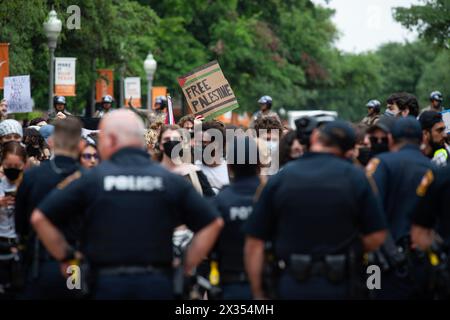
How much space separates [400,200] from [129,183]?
280 centimetres

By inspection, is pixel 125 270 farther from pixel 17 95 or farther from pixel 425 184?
pixel 17 95

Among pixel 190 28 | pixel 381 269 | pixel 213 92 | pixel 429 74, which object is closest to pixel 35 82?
pixel 190 28

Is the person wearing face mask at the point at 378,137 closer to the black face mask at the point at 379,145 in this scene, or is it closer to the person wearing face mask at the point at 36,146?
the black face mask at the point at 379,145

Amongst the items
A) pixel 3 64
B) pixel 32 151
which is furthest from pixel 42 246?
pixel 3 64

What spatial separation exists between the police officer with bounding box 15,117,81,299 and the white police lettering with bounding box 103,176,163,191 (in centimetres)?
144

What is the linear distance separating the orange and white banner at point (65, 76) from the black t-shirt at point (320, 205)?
18.8m

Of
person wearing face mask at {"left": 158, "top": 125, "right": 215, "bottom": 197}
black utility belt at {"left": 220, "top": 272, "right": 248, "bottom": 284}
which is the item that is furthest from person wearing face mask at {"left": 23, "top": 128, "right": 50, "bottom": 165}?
black utility belt at {"left": 220, "top": 272, "right": 248, "bottom": 284}

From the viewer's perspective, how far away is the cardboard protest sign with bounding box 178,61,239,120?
53.4 feet

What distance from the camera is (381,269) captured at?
30.4 feet

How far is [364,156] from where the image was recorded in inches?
442

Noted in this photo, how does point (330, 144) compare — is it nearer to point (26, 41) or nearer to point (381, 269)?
point (381, 269)

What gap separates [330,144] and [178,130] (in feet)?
12.9

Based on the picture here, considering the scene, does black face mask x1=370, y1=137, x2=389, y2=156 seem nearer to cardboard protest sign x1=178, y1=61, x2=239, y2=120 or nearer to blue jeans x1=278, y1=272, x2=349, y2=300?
blue jeans x1=278, y1=272, x2=349, y2=300
